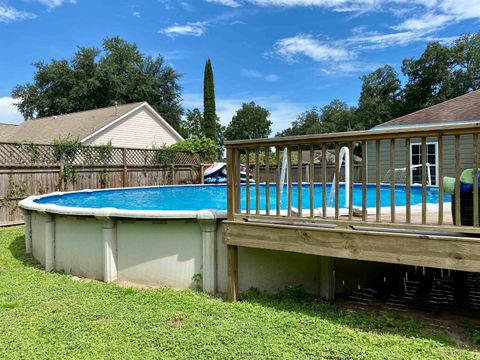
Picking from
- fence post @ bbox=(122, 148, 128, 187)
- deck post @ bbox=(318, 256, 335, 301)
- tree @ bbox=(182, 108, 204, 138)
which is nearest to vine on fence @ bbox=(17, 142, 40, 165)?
fence post @ bbox=(122, 148, 128, 187)

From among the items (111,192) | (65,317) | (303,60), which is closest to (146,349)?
(65,317)

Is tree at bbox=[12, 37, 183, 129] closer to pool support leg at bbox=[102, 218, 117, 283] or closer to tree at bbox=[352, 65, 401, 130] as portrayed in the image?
tree at bbox=[352, 65, 401, 130]

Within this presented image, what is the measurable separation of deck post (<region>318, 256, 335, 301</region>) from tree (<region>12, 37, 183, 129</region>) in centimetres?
3096

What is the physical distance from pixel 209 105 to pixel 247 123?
3199 cm

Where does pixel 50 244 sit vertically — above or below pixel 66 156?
below

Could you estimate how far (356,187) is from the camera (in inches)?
438

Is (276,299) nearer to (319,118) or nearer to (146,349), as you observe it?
(146,349)

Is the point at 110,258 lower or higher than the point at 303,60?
lower

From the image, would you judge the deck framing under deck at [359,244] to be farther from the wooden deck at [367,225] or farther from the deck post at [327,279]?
the deck post at [327,279]

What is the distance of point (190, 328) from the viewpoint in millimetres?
2850

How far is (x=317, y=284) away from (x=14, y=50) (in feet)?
119

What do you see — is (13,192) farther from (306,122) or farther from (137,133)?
(306,122)

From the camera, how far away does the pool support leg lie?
13.5ft

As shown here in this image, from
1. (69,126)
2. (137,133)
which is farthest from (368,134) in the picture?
(69,126)
